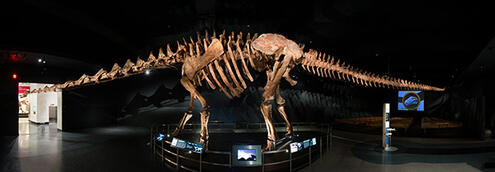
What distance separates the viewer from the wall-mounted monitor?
3439 millimetres

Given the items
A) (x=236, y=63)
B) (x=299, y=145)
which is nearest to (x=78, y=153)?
(x=236, y=63)

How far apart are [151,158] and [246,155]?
2.55 m

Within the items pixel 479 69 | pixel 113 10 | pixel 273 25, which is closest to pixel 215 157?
pixel 273 25

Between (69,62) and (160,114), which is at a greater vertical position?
(69,62)

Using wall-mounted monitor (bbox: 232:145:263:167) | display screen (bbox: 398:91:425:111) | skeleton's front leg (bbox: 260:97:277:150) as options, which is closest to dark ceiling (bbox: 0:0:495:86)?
display screen (bbox: 398:91:425:111)

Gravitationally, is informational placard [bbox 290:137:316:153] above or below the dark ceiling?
below

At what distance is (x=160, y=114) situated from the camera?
979cm

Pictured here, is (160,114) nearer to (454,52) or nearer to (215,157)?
(215,157)

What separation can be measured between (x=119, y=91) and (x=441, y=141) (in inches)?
480

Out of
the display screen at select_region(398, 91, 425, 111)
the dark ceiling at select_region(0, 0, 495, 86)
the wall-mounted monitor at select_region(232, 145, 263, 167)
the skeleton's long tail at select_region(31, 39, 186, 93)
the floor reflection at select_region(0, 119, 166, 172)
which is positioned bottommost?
the floor reflection at select_region(0, 119, 166, 172)

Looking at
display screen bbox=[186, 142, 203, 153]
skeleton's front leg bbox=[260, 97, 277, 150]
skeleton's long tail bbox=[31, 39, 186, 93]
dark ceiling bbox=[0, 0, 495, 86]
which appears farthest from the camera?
dark ceiling bbox=[0, 0, 495, 86]

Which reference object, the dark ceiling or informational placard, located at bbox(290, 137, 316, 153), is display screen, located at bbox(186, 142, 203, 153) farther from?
the dark ceiling

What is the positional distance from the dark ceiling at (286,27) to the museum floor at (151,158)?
280cm

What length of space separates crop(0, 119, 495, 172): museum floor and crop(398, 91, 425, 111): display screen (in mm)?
1029
